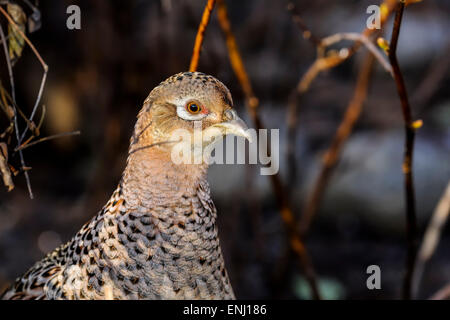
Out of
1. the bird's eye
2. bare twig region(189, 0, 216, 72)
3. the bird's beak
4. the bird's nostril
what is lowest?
the bird's beak

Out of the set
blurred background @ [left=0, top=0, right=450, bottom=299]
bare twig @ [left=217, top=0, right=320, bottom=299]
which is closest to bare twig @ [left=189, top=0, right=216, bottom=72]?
bare twig @ [left=217, top=0, right=320, bottom=299]

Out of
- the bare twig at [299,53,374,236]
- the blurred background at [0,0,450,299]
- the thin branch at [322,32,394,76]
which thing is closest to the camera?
the thin branch at [322,32,394,76]

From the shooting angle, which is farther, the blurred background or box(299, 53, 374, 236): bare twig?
the blurred background

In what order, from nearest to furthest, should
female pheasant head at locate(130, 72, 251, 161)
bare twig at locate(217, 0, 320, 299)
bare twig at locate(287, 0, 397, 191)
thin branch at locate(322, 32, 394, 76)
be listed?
female pheasant head at locate(130, 72, 251, 161) < thin branch at locate(322, 32, 394, 76) < bare twig at locate(217, 0, 320, 299) < bare twig at locate(287, 0, 397, 191)

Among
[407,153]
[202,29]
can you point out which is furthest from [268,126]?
[202,29]

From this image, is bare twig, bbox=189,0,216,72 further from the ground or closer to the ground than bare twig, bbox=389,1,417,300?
further from the ground

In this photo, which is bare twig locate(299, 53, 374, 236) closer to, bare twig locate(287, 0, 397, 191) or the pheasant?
bare twig locate(287, 0, 397, 191)

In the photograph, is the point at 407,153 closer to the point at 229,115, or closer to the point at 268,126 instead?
the point at 229,115

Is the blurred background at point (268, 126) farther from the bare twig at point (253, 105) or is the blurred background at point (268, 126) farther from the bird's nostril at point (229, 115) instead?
the bird's nostril at point (229, 115)
